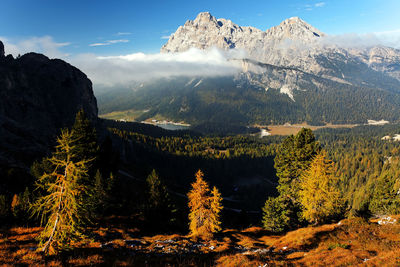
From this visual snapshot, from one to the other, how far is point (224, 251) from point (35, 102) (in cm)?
11277

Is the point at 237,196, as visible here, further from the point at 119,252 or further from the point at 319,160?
the point at 119,252

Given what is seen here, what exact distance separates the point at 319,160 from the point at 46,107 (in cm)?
12194

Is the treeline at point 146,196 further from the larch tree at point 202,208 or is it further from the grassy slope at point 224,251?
the grassy slope at point 224,251

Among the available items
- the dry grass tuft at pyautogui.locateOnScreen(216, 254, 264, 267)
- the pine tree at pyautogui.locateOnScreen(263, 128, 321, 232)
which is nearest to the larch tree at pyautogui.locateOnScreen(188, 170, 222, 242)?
the pine tree at pyautogui.locateOnScreen(263, 128, 321, 232)

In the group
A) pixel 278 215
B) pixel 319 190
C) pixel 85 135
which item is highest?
pixel 85 135

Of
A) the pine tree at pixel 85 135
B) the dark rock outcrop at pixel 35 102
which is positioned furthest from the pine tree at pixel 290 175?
the dark rock outcrop at pixel 35 102

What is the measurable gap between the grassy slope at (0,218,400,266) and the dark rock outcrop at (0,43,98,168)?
5394 centimetres

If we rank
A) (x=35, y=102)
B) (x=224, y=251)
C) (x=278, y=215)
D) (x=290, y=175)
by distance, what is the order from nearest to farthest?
(x=224, y=251)
(x=290, y=175)
(x=278, y=215)
(x=35, y=102)

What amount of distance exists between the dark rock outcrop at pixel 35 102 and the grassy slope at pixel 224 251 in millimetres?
53936

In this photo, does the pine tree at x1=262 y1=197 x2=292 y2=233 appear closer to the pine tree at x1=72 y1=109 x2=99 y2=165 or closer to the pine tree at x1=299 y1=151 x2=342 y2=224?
the pine tree at x1=299 y1=151 x2=342 y2=224

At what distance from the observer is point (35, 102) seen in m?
98.1

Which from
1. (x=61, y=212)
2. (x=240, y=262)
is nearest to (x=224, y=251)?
(x=240, y=262)

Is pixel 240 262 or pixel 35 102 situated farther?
pixel 35 102

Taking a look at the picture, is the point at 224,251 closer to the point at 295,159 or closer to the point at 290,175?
the point at 290,175
